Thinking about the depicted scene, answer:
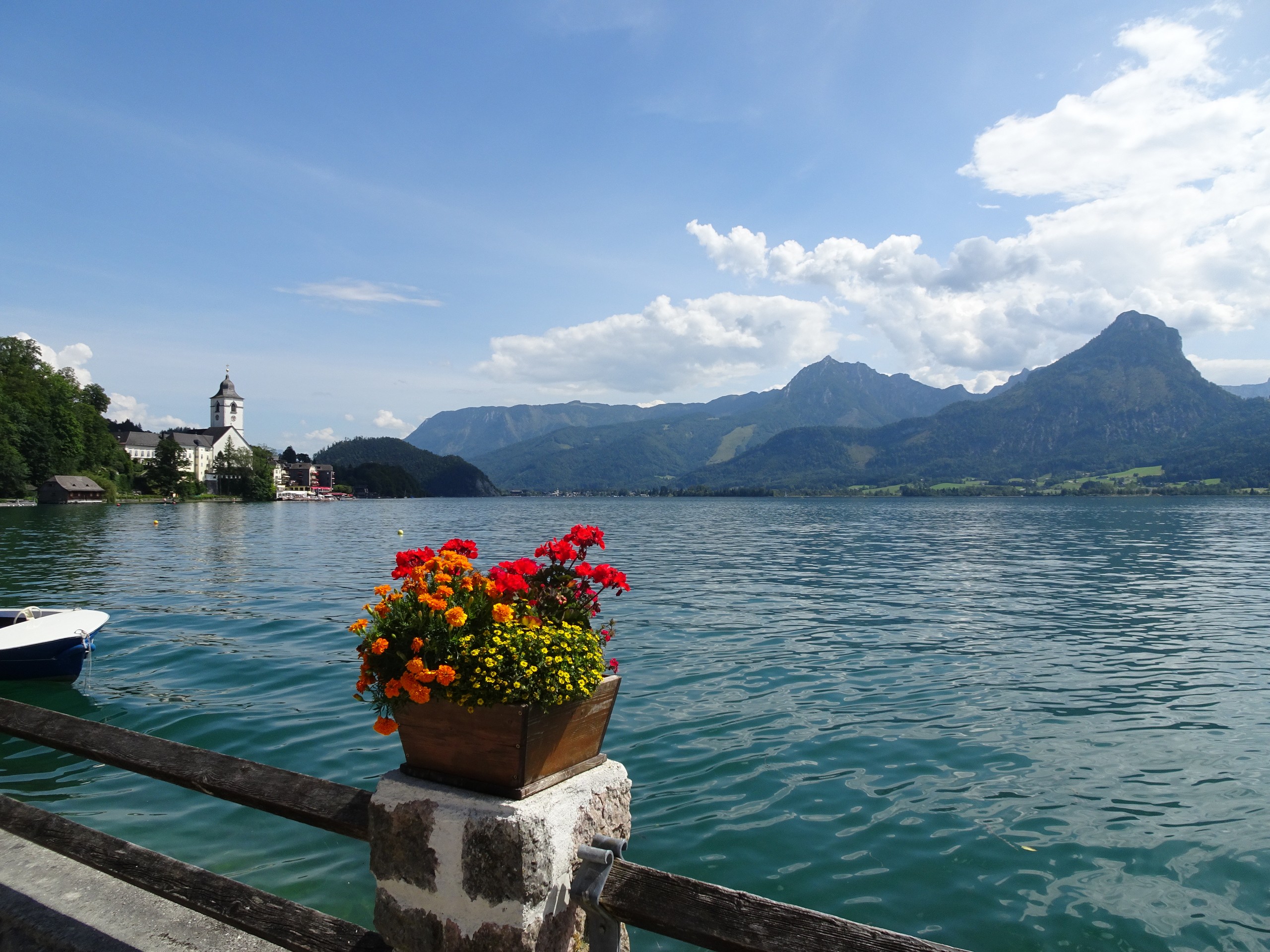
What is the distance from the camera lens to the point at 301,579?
1320 inches

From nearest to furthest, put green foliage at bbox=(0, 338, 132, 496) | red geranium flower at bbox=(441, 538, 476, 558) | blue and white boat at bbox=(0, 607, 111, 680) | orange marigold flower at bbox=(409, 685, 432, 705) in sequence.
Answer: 1. orange marigold flower at bbox=(409, 685, 432, 705)
2. red geranium flower at bbox=(441, 538, 476, 558)
3. blue and white boat at bbox=(0, 607, 111, 680)
4. green foliage at bbox=(0, 338, 132, 496)

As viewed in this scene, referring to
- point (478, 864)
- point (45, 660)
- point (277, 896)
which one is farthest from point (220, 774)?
point (45, 660)

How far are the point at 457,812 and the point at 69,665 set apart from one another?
51.5ft

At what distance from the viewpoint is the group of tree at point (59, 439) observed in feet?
351

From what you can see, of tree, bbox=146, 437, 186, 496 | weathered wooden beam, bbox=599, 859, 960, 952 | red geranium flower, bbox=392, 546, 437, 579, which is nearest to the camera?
weathered wooden beam, bbox=599, 859, 960, 952

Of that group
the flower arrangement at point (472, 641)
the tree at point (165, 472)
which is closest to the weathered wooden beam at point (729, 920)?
the flower arrangement at point (472, 641)

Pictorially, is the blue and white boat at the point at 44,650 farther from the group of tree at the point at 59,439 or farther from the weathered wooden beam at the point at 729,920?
the group of tree at the point at 59,439

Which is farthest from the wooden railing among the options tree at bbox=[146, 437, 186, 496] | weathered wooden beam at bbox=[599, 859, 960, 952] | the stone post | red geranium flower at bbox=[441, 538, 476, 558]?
tree at bbox=[146, 437, 186, 496]

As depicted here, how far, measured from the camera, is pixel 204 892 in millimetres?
3768

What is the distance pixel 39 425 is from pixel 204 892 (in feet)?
447

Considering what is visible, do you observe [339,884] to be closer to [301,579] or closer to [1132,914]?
[1132,914]

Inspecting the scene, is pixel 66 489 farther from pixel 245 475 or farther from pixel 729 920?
pixel 729 920

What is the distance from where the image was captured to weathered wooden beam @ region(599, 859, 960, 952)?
250 cm

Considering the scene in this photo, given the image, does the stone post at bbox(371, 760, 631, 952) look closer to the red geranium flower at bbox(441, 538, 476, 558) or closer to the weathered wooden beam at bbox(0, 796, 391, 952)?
the weathered wooden beam at bbox(0, 796, 391, 952)
